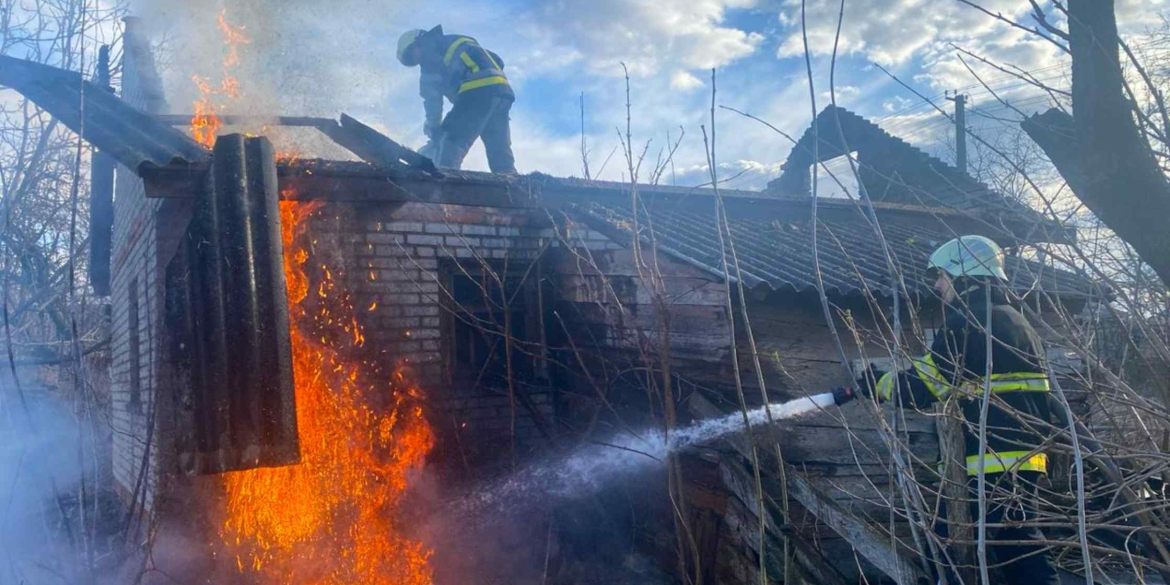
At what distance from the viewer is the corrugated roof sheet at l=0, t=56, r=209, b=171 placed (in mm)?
4766

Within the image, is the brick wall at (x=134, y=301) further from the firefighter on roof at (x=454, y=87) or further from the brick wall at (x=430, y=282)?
the firefighter on roof at (x=454, y=87)

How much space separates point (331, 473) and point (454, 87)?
17.0 feet

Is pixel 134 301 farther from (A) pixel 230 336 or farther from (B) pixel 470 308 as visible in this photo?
(A) pixel 230 336

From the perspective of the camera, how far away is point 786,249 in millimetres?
7434

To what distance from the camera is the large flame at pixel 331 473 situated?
17.7 feet

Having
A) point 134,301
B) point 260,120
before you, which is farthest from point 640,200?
point 134,301

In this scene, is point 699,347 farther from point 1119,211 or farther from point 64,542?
point 64,542

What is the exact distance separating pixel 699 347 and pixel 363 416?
109 inches

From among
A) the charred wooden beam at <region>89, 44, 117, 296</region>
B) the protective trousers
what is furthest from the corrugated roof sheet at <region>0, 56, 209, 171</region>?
the charred wooden beam at <region>89, 44, 117, 296</region>

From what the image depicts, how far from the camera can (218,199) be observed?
400cm

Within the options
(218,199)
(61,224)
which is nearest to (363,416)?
(218,199)

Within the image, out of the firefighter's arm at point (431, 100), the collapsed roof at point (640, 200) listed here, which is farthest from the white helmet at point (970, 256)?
the firefighter's arm at point (431, 100)

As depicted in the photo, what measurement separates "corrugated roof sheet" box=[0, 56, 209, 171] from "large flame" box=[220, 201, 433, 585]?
995mm

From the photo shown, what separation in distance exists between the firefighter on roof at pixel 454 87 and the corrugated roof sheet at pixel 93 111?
13.7 feet
